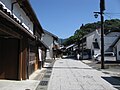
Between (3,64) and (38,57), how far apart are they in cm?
1193

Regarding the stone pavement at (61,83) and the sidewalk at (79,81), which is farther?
the sidewalk at (79,81)

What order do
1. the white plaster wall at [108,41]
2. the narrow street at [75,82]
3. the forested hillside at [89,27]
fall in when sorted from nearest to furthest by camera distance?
the narrow street at [75,82]
the white plaster wall at [108,41]
the forested hillside at [89,27]

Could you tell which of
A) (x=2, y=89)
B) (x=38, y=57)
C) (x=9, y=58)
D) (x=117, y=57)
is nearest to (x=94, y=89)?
(x=2, y=89)

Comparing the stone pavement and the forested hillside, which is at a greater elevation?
the forested hillside

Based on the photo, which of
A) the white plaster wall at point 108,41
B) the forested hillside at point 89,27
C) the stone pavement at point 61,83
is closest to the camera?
the stone pavement at point 61,83

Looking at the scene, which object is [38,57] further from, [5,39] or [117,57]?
[117,57]

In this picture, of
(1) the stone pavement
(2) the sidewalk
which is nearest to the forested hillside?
(2) the sidewalk

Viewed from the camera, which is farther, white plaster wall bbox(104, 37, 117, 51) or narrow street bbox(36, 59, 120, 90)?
white plaster wall bbox(104, 37, 117, 51)

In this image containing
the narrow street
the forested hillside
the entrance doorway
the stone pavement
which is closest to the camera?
the stone pavement

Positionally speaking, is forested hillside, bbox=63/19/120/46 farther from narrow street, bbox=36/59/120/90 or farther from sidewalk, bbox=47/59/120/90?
narrow street, bbox=36/59/120/90

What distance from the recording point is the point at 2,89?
45.3 ft

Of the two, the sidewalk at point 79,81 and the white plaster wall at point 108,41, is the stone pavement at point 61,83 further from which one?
the white plaster wall at point 108,41

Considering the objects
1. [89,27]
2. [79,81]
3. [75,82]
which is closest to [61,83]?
[75,82]

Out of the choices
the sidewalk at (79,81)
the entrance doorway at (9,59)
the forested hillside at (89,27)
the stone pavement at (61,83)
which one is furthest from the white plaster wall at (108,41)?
the entrance doorway at (9,59)
